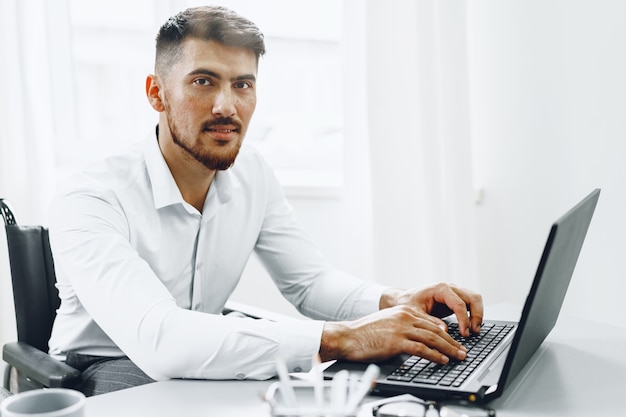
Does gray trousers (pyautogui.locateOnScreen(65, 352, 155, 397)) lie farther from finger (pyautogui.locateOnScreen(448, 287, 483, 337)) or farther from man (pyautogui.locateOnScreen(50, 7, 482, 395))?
finger (pyautogui.locateOnScreen(448, 287, 483, 337))

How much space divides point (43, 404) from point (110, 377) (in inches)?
25.1

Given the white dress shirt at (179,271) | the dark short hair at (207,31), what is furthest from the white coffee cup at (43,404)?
the dark short hair at (207,31)

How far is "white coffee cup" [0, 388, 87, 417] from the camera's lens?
684 mm

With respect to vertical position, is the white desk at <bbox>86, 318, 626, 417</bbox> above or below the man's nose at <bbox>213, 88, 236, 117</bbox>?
below

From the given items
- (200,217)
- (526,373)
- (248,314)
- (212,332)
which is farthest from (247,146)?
(526,373)

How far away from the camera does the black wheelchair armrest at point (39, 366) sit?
4.02 ft

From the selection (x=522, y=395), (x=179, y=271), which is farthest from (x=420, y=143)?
(x=522, y=395)

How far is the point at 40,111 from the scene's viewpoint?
227cm

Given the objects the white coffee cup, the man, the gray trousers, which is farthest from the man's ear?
the white coffee cup

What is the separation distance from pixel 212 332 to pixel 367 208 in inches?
64.7

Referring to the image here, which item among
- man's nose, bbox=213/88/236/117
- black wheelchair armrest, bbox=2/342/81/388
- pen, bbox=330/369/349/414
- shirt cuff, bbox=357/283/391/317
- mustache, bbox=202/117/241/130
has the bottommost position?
black wheelchair armrest, bbox=2/342/81/388

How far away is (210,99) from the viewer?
5.08 ft

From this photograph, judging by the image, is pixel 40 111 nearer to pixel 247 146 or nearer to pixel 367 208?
pixel 247 146

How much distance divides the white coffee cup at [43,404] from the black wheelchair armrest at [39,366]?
1.79 ft
